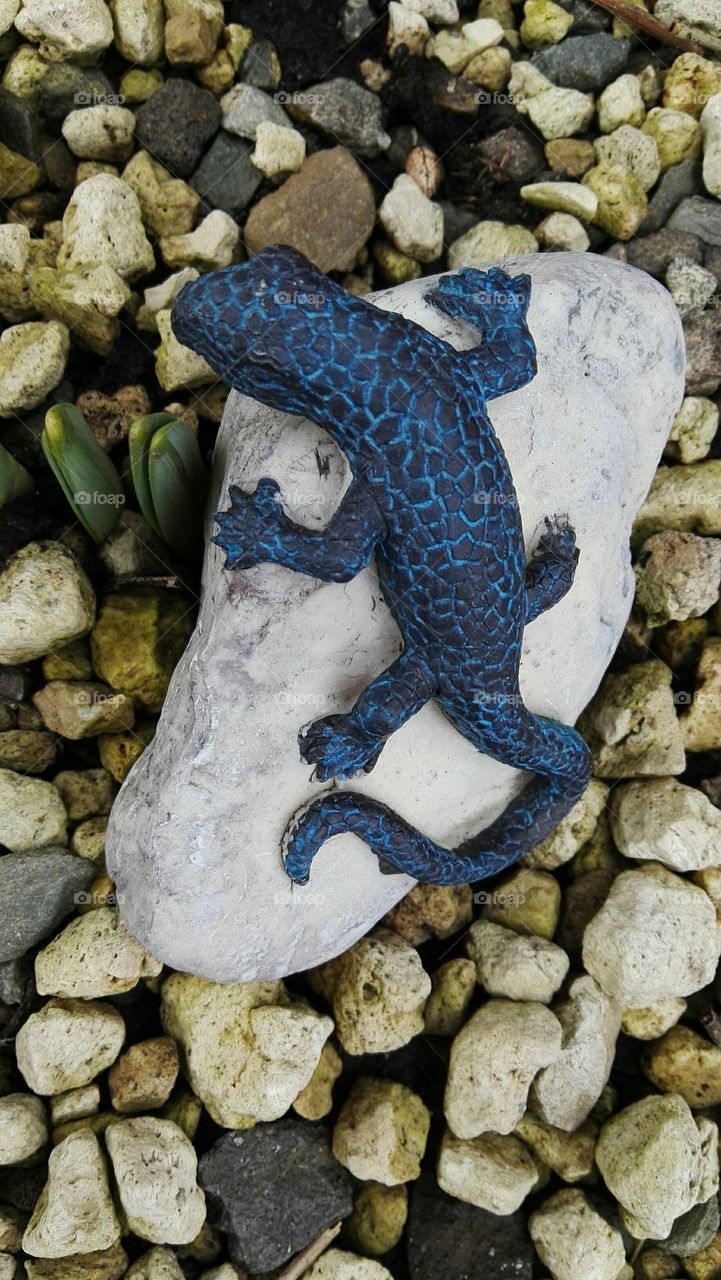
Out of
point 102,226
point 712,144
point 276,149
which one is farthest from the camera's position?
point 712,144

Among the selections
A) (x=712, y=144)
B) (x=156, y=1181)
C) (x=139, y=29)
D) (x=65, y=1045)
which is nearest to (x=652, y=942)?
(x=156, y=1181)

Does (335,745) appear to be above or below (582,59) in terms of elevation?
below

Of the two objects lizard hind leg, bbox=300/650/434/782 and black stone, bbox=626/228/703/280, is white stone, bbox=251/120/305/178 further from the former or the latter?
lizard hind leg, bbox=300/650/434/782

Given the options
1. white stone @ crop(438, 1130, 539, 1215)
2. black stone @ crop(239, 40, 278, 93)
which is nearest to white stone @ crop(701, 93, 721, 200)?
black stone @ crop(239, 40, 278, 93)

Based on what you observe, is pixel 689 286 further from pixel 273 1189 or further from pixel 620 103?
pixel 273 1189

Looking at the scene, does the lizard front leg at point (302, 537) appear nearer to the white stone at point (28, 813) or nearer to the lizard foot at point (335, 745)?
the lizard foot at point (335, 745)

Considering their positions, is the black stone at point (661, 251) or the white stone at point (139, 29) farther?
the black stone at point (661, 251)

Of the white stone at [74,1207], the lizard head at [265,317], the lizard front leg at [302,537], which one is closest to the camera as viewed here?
the lizard head at [265,317]

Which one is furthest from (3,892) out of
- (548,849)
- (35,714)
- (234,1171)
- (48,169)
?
(48,169)

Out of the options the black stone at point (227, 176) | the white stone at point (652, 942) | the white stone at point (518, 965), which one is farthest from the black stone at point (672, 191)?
the white stone at point (518, 965)
